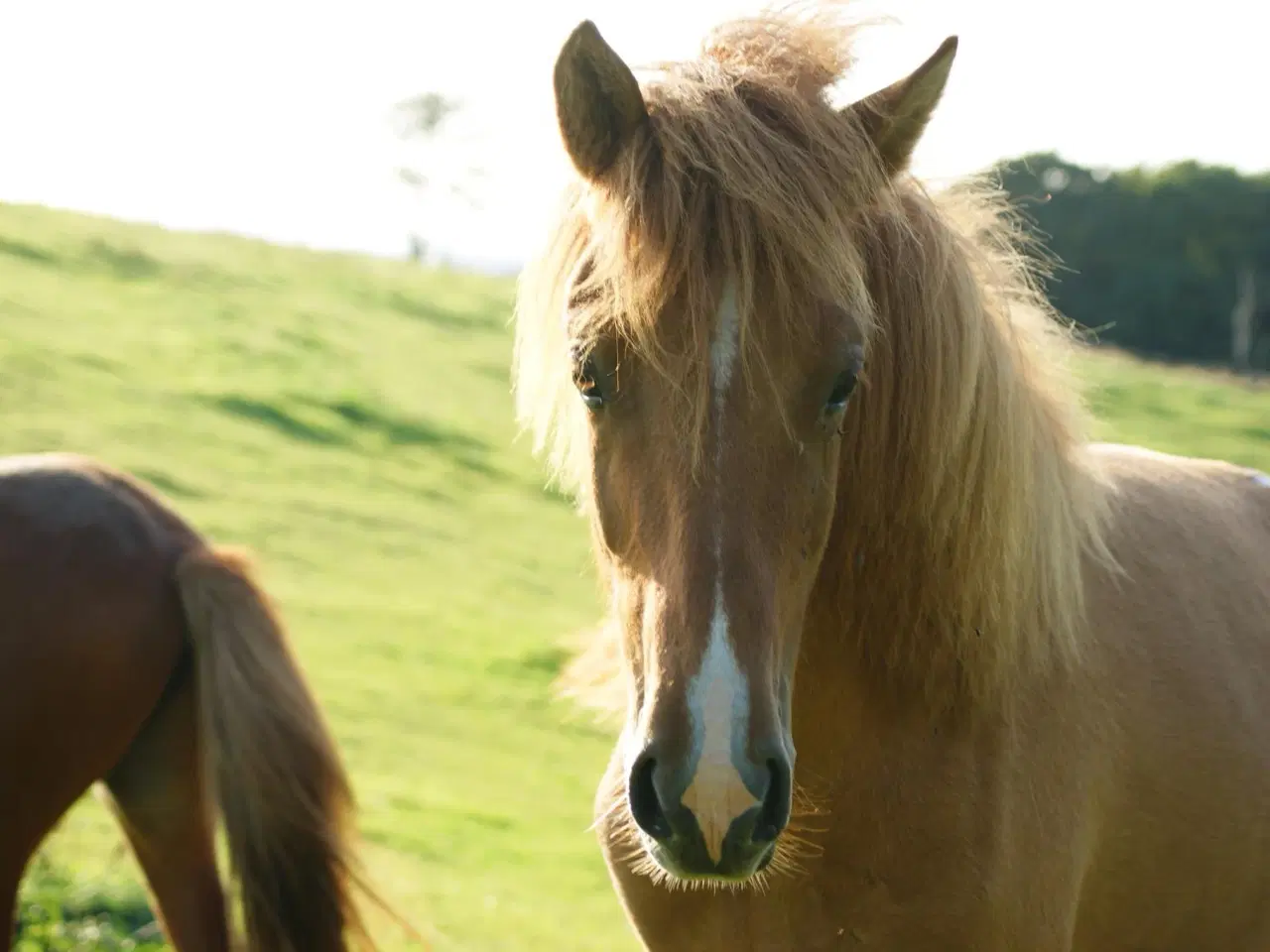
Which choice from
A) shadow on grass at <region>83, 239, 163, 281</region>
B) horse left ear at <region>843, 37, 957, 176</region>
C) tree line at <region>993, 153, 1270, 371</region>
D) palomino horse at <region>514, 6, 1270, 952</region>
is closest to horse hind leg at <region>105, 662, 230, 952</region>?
palomino horse at <region>514, 6, 1270, 952</region>

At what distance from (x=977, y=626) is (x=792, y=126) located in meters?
0.95

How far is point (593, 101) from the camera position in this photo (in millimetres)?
2232

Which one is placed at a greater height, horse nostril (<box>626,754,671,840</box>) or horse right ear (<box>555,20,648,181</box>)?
horse right ear (<box>555,20,648,181</box>)

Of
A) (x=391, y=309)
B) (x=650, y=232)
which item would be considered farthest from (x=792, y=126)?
(x=391, y=309)

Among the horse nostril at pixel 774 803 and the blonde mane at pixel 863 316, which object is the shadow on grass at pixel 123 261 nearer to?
the blonde mane at pixel 863 316

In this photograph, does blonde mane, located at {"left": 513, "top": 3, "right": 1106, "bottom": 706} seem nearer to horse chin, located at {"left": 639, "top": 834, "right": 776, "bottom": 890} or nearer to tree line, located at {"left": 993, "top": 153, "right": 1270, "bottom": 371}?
horse chin, located at {"left": 639, "top": 834, "right": 776, "bottom": 890}

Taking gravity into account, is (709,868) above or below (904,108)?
below

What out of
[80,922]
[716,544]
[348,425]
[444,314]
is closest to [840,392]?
[716,544]

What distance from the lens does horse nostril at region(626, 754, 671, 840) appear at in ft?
6.23

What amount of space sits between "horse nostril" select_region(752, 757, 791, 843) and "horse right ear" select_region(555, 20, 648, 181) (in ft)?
3.44

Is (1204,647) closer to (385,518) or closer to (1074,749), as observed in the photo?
(1074,749)

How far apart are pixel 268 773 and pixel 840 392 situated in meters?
2.49

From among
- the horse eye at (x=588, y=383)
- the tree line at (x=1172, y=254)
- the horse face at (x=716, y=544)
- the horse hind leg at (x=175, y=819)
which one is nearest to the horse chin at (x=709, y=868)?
the horse face at (x=716, y=544)

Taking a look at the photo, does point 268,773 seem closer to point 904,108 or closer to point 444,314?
point 904,108
